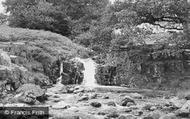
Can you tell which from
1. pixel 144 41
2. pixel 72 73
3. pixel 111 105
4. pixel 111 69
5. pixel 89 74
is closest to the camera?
pixel 111 105

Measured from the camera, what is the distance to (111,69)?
1697 cm

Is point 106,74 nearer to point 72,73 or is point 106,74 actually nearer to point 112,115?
point 72,73

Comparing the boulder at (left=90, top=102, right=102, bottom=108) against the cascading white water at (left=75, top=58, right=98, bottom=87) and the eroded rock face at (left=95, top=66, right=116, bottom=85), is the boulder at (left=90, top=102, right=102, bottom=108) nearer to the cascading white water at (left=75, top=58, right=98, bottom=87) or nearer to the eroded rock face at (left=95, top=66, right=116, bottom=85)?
the cascading white water at (left=75, top=58, right=98, bottom=87)

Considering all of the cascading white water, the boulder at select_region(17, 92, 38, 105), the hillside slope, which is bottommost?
the boulder at select_region(17, 92, 38, 105)

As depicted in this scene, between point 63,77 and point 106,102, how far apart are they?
5.74 metres

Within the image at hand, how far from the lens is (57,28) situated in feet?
86.9

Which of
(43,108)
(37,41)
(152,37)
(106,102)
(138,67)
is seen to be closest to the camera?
(43,108)

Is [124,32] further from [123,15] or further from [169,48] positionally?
[169,48]

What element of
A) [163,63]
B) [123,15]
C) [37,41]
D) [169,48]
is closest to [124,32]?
[123,15]

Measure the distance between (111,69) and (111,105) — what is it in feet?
19.2

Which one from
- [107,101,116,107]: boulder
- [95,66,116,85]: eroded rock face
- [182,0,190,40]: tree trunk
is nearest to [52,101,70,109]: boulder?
[107,101,116,107]: boulder

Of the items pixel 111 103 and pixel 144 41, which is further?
pixel 144 41

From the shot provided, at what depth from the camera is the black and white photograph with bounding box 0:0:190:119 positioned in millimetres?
10195

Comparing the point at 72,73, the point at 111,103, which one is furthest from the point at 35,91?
the point at 72,73
